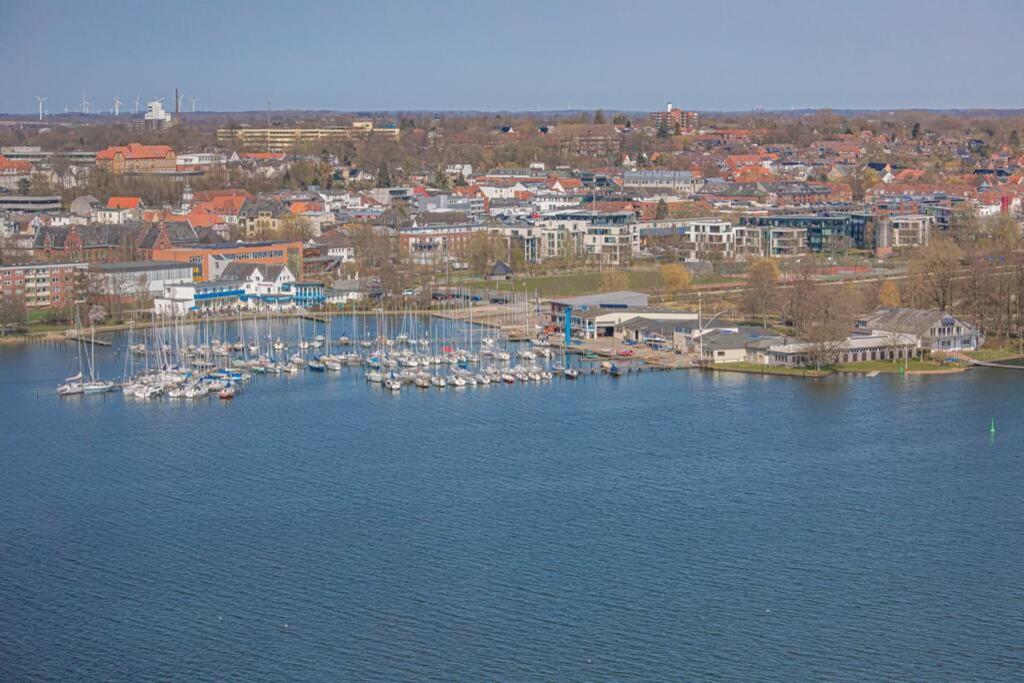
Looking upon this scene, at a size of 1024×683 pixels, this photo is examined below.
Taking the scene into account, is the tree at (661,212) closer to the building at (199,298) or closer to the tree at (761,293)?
the tree at (761,293)

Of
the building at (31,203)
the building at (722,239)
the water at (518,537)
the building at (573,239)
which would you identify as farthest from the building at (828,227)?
the building at (31,203)

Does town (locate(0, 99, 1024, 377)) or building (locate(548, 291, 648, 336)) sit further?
building (locate(548, 291, 648, 336))

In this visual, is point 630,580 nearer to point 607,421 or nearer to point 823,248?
point 607,421

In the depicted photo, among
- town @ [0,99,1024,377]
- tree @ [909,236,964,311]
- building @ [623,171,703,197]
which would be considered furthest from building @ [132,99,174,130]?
tree @ [909,236,964,311]

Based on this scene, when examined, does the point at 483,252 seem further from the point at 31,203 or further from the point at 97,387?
the point at 31,203

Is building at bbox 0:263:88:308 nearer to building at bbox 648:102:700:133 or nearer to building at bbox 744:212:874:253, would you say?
building at bbox 744:212:874:253

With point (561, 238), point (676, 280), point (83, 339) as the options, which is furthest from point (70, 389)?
point (561, 238)

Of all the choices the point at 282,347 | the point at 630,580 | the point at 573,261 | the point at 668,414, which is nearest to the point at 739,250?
the point at 573,261
